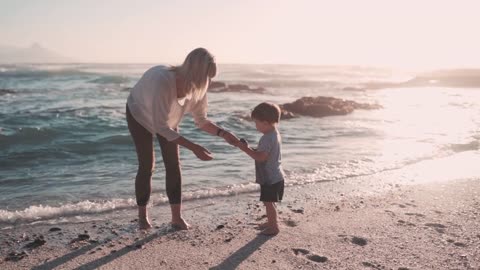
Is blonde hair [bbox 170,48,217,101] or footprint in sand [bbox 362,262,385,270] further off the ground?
blonde hair [bbox 170,48,217,101]

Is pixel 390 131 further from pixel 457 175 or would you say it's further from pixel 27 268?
pixel 27 268

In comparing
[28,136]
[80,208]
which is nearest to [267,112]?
[80,208]

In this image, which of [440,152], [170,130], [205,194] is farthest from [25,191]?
[440,152]

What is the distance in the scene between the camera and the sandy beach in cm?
380

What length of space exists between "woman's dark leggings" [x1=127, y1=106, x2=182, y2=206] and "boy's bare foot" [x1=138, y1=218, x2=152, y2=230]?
17 centimetres

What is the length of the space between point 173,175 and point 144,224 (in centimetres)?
57

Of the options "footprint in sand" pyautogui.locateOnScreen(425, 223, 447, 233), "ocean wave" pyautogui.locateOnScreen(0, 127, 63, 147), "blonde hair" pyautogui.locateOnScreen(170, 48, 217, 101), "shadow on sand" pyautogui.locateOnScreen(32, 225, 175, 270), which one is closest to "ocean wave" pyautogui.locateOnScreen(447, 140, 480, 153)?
"footprint in sand" pyautogui.locateOnScreen(425, 223, 447, 233)

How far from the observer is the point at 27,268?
3.73 metres

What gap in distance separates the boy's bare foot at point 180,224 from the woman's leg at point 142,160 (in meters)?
0.25

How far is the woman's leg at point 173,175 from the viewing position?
452 cm

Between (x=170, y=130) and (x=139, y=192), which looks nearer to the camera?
(x=170, y=130)

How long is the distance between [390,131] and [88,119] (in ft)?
28.0

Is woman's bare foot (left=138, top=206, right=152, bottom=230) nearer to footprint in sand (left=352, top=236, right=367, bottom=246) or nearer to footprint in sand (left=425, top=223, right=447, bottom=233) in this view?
footprint in sand (left=352, top=236, right=367, bottom=246)

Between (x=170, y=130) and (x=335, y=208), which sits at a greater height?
(x=170, y=130)
